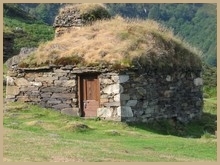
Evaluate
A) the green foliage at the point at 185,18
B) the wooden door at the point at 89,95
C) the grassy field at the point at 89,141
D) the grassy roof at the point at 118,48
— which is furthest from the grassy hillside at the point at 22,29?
the green foliage at the point at 185,18

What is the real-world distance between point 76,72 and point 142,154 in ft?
26.2

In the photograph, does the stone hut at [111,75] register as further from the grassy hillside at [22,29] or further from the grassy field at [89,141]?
the grassy hillside at [22,29]

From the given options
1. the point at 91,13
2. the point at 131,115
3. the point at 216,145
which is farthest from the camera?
the point at 91,13

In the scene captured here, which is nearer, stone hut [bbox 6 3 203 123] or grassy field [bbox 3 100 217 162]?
Answer: grassy field [bbox 3 100 217 162]

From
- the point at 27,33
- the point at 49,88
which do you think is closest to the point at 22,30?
the point at 27,33

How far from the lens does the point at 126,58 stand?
21703mm

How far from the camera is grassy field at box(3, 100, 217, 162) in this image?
13.5 m

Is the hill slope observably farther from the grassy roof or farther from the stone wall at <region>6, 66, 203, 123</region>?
the stone wall at <region>6, 66, 203, 123</region>

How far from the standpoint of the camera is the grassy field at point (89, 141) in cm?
1354

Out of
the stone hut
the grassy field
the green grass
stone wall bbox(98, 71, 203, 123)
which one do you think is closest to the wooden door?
the stone hut

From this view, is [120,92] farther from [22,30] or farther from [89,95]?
[22,30]

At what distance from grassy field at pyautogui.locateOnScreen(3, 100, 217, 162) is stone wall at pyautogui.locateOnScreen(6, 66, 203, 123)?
439 millimetres

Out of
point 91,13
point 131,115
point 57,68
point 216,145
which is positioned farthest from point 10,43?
point 216,145

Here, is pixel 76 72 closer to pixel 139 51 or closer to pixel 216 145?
pixel 139 51
